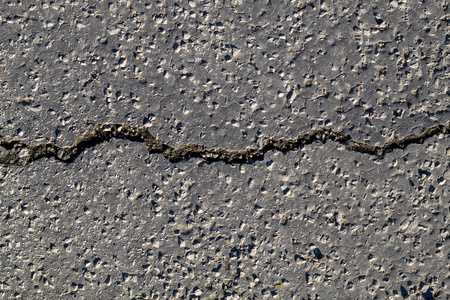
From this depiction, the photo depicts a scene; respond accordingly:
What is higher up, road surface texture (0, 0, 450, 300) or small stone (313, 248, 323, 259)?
road surface texture (0, 0, 450, 300)

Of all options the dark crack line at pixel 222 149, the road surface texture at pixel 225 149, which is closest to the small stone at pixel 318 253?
the road surface texture at pixel 225 149

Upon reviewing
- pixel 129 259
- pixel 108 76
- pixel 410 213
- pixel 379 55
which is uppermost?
pixel 108 76

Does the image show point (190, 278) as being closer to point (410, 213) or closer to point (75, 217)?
point (75, 217)

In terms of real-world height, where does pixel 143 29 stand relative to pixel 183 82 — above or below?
above

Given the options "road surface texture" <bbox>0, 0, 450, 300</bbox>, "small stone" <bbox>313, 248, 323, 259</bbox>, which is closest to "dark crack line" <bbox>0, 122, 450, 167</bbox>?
"road surface texture" <bbox>0, 0, 450, 300</bbox>

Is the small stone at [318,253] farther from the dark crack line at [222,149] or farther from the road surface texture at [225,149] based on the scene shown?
the dark crack line at [222,149]

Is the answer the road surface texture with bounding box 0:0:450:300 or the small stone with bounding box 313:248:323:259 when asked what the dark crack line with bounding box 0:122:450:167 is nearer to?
the road surface texture with bounding box 0:0:450:300

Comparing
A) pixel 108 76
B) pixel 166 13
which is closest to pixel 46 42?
pixel 108 76

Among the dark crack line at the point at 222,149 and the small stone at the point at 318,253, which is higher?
the dark crack line at the point at 222,149
